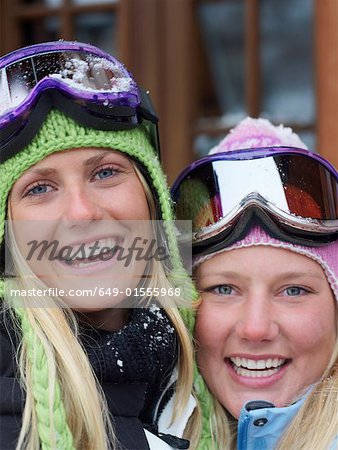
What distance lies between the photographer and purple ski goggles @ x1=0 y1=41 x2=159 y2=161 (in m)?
1.84

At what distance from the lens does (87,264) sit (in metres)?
1.90

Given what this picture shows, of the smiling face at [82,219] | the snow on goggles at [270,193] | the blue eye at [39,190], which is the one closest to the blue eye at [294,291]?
the snow on goggles at [270,193]

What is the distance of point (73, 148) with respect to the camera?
1.85 meters

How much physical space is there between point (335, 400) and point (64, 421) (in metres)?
0.66

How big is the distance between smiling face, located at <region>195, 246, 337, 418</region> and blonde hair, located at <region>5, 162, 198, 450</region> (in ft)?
1.17

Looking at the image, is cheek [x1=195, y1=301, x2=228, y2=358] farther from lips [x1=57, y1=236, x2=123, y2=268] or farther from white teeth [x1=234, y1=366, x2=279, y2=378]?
lips [x1=57, y1=236, x2=123, y2=268]

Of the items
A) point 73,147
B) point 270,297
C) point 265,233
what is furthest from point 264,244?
point 73,147

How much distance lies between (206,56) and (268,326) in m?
1.96

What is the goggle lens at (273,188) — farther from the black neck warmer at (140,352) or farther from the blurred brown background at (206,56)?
the blurred brown background at (206,56)

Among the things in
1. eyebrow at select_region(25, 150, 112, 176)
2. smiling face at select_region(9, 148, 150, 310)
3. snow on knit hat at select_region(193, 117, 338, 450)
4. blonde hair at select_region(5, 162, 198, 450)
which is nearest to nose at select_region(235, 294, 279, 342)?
snow on knit hat at select_region(193, 117, 338, 450)

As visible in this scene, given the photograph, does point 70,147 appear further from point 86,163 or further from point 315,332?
point 315,332

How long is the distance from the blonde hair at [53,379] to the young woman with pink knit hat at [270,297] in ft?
1.15

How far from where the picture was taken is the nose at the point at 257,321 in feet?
6.20

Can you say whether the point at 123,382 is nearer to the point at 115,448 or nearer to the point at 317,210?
the point at 115,448
